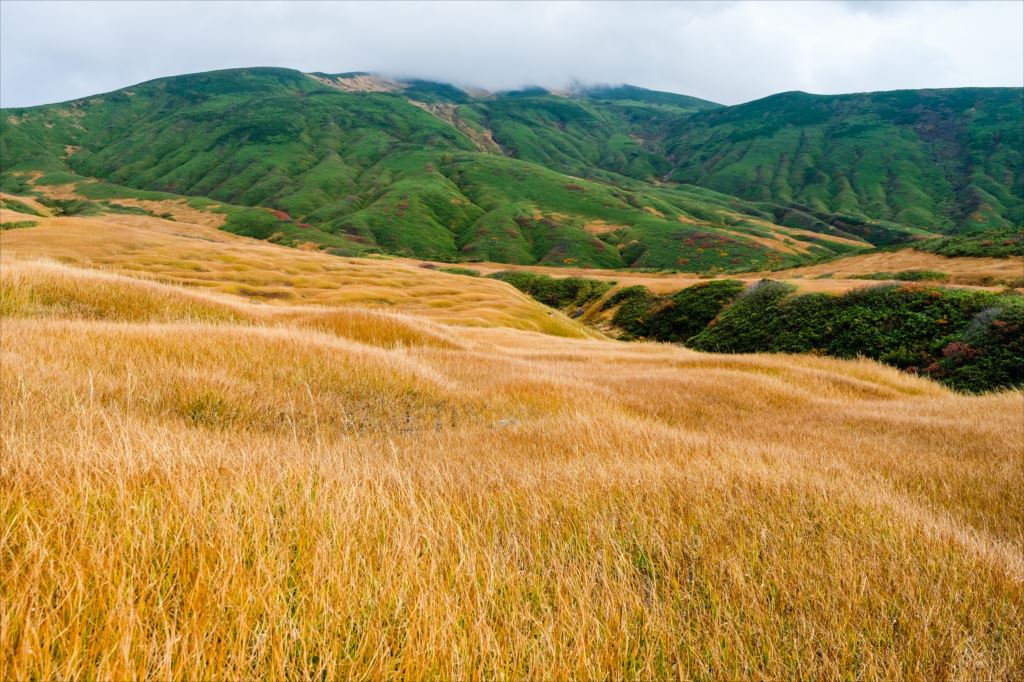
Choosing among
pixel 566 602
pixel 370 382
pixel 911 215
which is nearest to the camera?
pixel 566 602

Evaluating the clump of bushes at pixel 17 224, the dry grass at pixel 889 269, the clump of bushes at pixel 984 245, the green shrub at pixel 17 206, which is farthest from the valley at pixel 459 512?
the green shrub at pixel 17 206

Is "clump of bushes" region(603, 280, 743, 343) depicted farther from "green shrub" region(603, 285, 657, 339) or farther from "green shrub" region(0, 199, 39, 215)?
"green shrub" region(0, 199, 39, 215)

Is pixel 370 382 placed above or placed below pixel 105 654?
below

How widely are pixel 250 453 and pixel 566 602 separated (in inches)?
94.5

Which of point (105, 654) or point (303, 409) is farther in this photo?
point (303, 409)

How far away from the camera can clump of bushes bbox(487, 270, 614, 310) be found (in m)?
76.6

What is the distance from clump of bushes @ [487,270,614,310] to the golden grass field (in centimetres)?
6884

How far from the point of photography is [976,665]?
1.95 m

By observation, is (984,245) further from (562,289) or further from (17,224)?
(17,224)

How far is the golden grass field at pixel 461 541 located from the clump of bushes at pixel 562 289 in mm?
68836

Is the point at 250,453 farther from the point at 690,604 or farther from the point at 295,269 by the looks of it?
the point at 295,269

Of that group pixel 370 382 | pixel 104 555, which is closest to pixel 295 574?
pixel 104 555

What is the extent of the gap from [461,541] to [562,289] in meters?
81.5

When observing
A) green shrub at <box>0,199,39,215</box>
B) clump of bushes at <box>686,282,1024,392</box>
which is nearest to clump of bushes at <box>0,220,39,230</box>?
green shrub at <box>0,199,39,215</box>
